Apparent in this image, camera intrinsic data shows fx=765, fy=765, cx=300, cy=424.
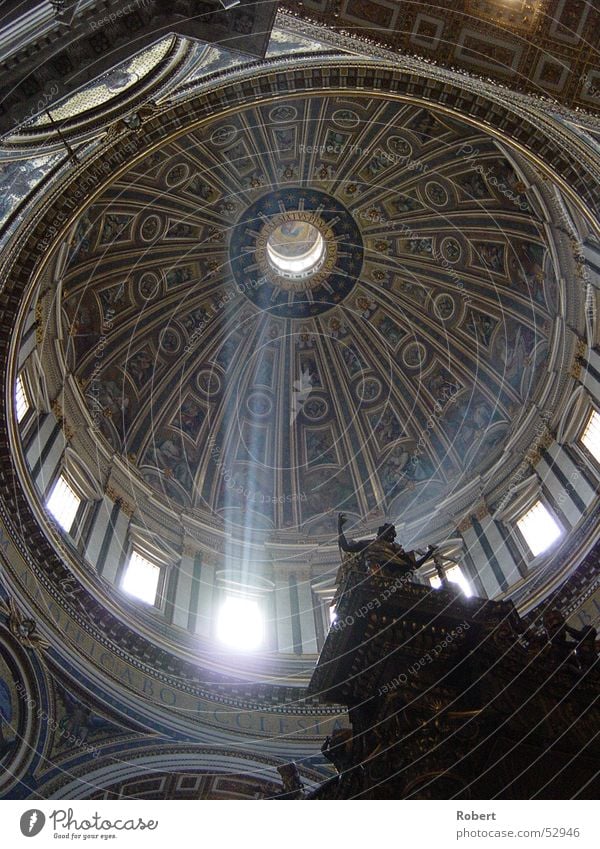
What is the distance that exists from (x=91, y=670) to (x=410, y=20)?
10.9 meters

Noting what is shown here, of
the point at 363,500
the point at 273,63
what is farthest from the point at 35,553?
the point at 363,500

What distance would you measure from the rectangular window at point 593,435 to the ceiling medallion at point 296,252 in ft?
38.1

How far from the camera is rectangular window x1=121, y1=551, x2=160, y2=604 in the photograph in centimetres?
1695

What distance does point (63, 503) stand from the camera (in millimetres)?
16203

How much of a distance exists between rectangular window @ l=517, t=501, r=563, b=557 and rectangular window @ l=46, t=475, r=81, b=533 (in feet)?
33.1

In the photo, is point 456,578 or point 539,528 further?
point 456,578

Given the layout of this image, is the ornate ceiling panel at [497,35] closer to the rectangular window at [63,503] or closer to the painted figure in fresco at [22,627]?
the painted figure in fresco at [22,627]

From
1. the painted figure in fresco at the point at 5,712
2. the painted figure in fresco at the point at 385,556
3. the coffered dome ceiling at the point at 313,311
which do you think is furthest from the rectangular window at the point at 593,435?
the painted figure in fresco at the point at 5,712

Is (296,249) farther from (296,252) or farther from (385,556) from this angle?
(385,556)

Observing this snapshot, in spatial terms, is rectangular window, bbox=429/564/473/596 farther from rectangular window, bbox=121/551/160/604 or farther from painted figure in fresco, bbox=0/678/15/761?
painted figure in fresco, bbox=0/678/15/761

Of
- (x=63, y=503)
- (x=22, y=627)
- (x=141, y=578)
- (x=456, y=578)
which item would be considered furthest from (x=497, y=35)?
(x=141, y=578)
